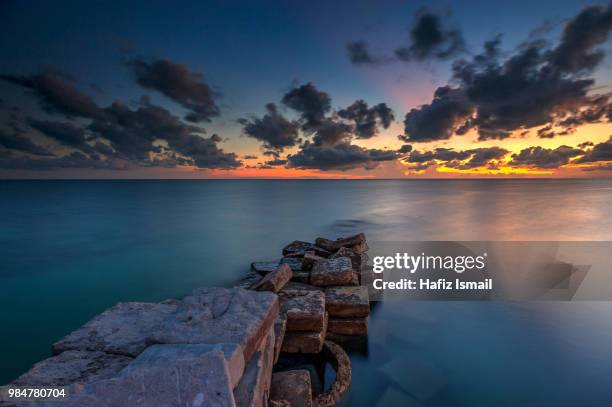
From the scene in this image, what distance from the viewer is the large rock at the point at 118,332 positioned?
115 inches

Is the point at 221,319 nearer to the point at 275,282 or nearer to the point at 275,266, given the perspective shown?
the point at 275,282

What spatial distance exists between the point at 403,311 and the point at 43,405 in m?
6.41

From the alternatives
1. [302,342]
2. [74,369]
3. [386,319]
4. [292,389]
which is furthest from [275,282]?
[74,369]

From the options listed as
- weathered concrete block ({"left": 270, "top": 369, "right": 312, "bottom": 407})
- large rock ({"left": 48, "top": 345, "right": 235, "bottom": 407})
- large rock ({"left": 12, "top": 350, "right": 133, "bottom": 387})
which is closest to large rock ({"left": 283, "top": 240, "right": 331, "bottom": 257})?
weathered concrete block ({"left": 270, "top": 369, "right": 312, "bottom": 407})

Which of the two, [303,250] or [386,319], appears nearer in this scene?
[386,319]

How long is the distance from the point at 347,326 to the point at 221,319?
10.7 feet

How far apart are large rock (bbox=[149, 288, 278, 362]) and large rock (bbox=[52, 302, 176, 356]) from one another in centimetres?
23

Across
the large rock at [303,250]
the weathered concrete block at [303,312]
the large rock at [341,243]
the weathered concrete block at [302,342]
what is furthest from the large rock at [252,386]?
the large rock at [341,243]

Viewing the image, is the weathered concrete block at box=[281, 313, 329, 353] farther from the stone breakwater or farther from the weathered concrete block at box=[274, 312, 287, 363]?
the weathered concrete block at box=[274, 312, 287, 363]

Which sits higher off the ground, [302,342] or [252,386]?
[252,386]

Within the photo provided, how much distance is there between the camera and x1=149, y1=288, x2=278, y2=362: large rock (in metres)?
2.54

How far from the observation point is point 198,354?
85.5 inches

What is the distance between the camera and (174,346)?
2.40m

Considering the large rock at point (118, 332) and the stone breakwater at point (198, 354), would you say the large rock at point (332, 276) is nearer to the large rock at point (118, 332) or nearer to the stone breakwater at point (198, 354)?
the stone breakwater at point (198, 354)
